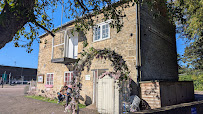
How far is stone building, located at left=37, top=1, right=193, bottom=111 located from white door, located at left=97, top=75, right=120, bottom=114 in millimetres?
1066

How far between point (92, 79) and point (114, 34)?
10.3 ft

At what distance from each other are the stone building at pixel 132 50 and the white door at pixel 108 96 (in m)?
1.07

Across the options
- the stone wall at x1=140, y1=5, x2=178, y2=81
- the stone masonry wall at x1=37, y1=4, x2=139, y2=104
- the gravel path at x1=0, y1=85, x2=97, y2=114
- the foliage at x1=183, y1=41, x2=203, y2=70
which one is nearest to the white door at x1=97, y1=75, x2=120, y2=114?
the gravel path at x1=0, y1=85, x2=97, y2=114

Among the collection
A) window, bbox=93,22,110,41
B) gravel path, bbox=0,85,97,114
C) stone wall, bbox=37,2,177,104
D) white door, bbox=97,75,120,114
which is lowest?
gravel path, bbox=0,85,97,114

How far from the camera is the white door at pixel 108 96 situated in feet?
23.9

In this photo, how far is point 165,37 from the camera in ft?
35.9

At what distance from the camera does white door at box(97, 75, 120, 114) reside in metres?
7.27

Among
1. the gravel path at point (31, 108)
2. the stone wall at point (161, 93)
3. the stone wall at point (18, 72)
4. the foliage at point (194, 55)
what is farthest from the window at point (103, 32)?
the stone wall at point (18, 72)

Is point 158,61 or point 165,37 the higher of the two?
point 165,37

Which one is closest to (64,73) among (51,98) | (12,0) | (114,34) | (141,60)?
(51,98)

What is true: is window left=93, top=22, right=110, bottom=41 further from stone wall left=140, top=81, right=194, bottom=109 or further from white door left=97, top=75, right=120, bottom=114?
stone wall left=140, top=81, right=194, bottom=109

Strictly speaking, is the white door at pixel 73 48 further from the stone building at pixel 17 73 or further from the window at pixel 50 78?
the stone building at pixel 17 73

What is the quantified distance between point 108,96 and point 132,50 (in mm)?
2721

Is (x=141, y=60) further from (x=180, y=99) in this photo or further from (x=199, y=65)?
(x=199, y=65)
